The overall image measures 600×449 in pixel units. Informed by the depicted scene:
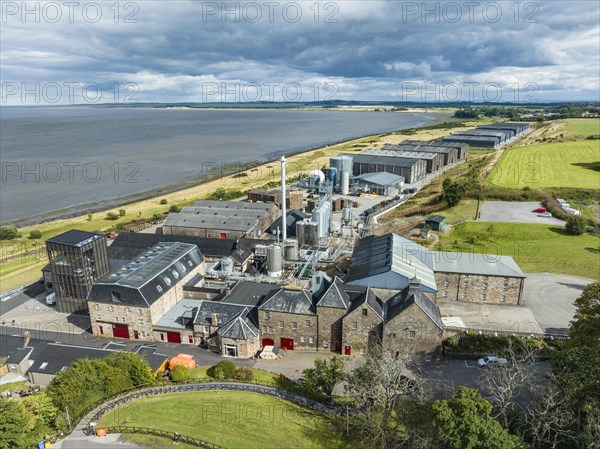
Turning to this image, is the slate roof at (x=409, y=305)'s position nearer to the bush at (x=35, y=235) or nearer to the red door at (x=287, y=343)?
the red door at (x=287, y=343)

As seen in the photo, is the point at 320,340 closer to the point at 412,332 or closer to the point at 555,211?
the point at 412,332

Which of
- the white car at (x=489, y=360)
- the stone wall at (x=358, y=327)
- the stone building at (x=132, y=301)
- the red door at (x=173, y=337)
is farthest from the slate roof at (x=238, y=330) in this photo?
the white car at (x=489, y=360)

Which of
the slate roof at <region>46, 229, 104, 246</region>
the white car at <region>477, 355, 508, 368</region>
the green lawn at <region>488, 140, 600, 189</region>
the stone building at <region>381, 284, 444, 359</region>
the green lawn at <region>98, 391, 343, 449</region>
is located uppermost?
the green lawn at <region>488, 140, 600, 189</region>

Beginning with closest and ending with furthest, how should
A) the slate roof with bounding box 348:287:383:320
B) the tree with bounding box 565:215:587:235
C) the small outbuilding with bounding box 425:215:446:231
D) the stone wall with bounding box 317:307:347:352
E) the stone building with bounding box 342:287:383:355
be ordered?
1. the slate roof with bounding box 348:287:383:320
2. the stone building with bounding box 342:287:383:355
3. the stone wall with bounding box 317:307:347:352
4. the tree with bounding box 565:215:587:235
5. the small outbuilding with bounding box 425:215:446:231

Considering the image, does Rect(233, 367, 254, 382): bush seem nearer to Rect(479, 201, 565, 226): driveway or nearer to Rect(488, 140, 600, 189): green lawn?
Rect(479, 201, 565, 226): driveway

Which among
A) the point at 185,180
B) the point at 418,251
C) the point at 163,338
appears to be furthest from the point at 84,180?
the point at 418,251

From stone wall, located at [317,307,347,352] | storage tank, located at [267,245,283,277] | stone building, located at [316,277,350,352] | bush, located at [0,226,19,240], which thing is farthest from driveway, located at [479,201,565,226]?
bush, located at [0,226,19,240]
